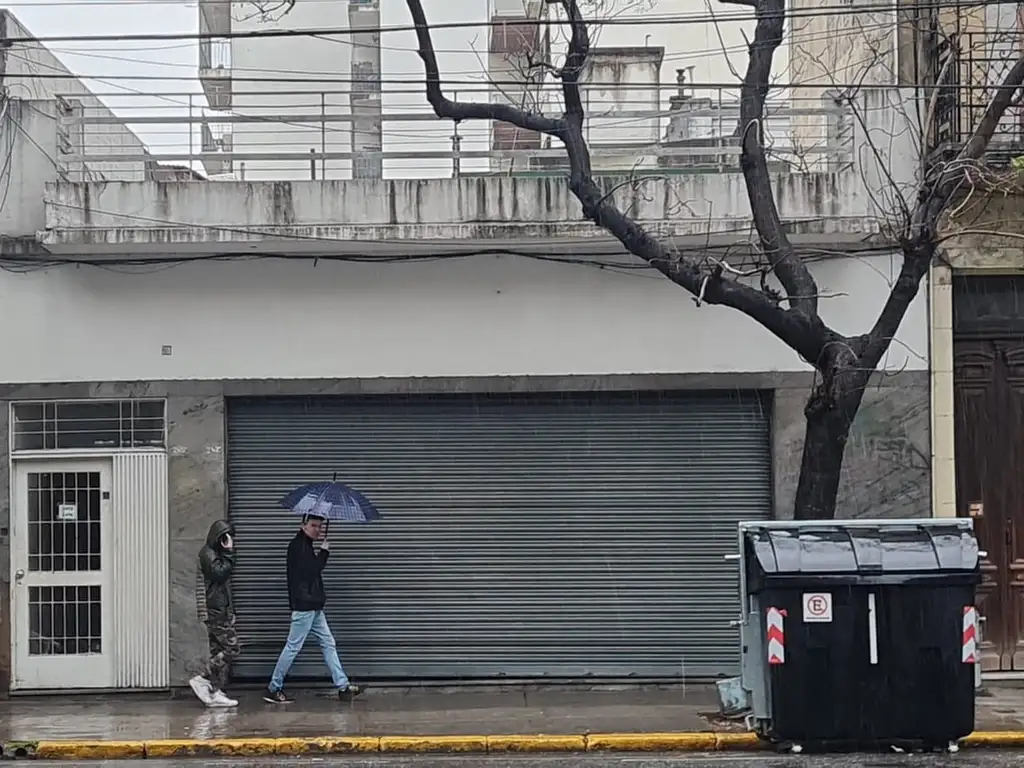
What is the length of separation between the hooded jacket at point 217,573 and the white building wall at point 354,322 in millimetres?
1595

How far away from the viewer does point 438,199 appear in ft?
38.1

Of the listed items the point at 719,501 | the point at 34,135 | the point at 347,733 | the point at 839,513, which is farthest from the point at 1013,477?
the point at 34,135

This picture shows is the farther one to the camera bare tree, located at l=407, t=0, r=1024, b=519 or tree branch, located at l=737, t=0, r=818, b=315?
tree branch, located at l=737, t=0, r=818, b=315

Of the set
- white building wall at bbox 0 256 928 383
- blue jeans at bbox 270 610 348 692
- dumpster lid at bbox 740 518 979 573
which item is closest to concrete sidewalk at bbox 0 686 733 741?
blue jeans at bbox 270 610 348 692

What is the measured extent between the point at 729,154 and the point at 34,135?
6.68 meters

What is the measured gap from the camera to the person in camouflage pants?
11.2m

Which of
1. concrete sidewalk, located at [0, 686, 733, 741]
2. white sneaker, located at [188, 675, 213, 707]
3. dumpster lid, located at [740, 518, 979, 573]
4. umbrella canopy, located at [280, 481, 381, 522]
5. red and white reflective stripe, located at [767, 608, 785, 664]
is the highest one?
umbrella canopy, located at [280, 481, 381, 522]

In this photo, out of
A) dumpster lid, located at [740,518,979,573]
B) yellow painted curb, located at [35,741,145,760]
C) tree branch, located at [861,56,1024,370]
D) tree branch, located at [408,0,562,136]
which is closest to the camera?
dumpster lid, located at [740,518,979,573]

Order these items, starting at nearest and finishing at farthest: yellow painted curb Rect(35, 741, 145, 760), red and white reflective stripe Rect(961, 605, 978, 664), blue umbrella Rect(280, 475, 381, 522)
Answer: red and white reflective stripe Rect(961, 605, 978, 664) → yellow painted curb Rect(35, 741, 145, 760) → blue umbrella Rect(280, 475, 381, 522)

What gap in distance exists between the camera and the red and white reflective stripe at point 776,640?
895 cm

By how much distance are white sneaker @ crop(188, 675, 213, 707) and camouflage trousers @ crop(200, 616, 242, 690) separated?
111 millimetres

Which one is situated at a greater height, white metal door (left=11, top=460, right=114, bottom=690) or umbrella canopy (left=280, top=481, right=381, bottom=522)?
umbrella canopy (left=280, top=481, right=381, bottom=522)

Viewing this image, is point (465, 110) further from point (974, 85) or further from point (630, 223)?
point (974, 85)

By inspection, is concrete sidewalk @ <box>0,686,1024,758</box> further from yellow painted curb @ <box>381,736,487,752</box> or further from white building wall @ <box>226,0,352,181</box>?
white building wall @ <box>226,0,352,181</box>
